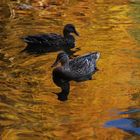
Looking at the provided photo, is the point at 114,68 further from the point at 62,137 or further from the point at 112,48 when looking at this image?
the point at 62,137

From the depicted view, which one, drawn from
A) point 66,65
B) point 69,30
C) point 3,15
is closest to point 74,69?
point 66,65

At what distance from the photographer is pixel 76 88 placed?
551 inches

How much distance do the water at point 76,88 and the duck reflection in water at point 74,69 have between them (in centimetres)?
25

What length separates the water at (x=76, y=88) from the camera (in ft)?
37.0

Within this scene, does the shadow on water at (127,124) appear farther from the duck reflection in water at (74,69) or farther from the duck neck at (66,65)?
the duck neck at (66,65)

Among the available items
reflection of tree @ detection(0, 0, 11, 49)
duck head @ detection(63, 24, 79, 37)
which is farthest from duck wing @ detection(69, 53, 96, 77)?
duck head @ detection(63, 24, 79, 37)

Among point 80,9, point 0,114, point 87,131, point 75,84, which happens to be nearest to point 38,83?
point 75,84

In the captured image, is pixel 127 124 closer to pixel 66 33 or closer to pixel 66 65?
pixel 66 65

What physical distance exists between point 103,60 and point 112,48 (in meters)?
1.31

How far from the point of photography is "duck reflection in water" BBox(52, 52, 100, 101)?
15.1m

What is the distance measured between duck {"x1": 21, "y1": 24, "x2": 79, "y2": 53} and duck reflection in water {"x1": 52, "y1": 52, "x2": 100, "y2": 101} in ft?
8.10

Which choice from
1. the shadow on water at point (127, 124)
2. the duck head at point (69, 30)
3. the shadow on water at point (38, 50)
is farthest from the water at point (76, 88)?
the duck head at point (69, 30)

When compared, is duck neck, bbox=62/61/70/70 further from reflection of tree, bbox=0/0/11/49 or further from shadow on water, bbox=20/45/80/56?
reflection of tree, bbox=0/0/11/49

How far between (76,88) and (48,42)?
15.3 feet
